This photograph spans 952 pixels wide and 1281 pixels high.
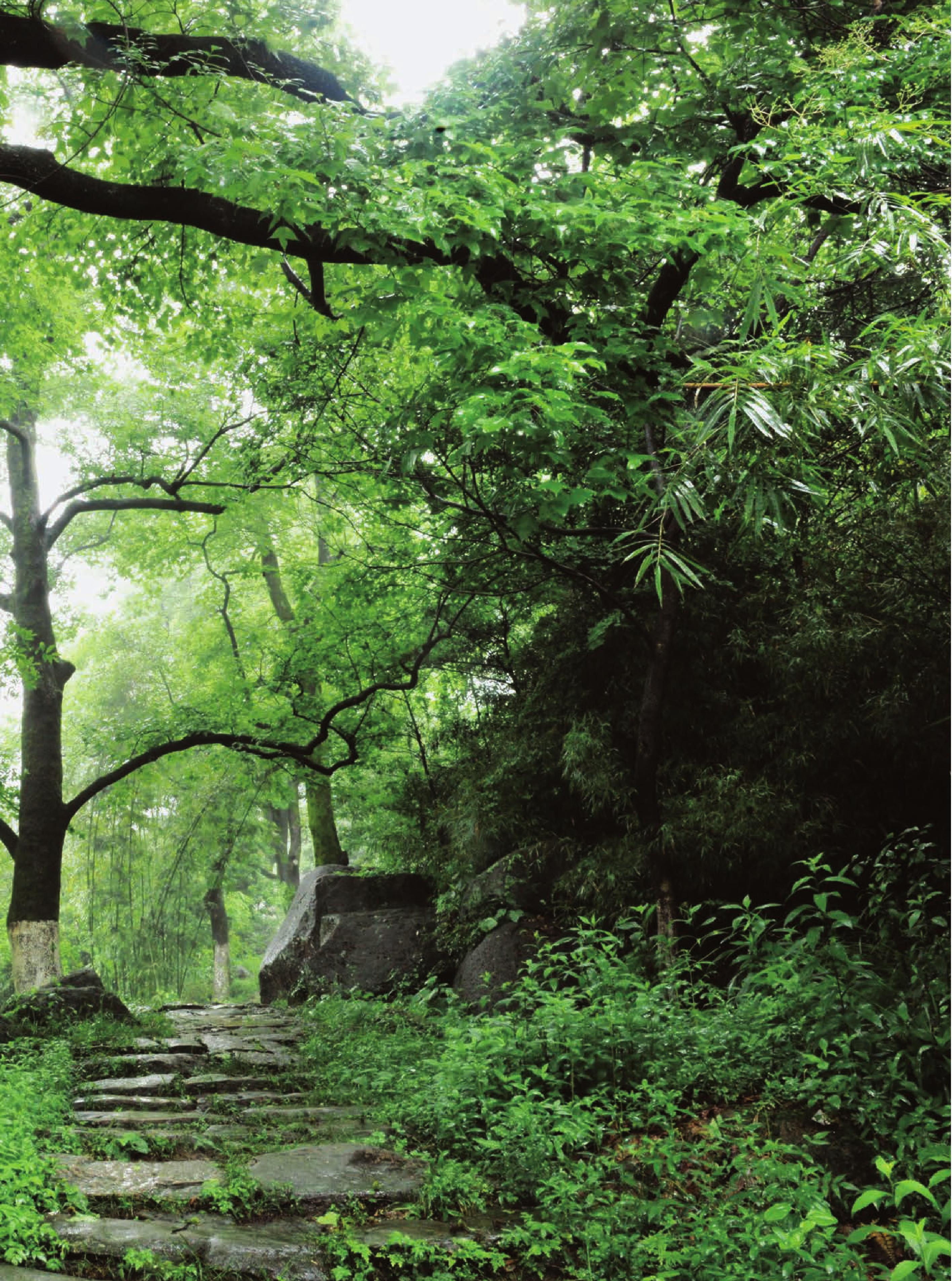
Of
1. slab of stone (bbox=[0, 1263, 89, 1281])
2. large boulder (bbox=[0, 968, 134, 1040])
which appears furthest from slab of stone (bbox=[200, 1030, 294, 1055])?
slab of stone (bbox=[0, 1263, 89, 1281])

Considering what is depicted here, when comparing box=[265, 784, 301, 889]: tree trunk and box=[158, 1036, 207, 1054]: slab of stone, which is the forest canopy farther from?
box=[265, 784, 301, 889]: tree trunk

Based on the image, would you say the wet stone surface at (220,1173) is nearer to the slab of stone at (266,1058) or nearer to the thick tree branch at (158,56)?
the slab of stone at (266,1058)

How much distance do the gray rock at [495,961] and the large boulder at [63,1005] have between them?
3.32 metres

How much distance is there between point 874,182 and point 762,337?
609 mm

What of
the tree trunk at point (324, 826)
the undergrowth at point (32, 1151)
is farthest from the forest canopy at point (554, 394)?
the undergrowth at point (32, 1151)

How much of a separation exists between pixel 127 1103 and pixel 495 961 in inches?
135

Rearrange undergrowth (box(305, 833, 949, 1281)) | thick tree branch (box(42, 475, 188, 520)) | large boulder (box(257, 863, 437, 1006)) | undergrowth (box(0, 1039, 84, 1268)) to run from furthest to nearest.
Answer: thick tree branch (box(42, 475, 188, 520)) < large boulder (box(257, 863, 437, 1006)) < undergrowth (box(0, 1039, 84, 1268)) < undergrowth (box(305, 833, 949, 1281))

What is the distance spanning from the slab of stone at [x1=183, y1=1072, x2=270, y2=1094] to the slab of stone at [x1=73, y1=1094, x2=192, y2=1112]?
1.06 feet

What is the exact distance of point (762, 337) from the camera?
3.45m

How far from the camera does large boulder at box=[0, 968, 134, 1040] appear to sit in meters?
7.73

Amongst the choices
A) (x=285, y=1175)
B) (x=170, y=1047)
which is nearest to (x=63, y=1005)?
(x=170, y=1047)

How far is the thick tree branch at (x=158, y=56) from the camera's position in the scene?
4898 millimetres

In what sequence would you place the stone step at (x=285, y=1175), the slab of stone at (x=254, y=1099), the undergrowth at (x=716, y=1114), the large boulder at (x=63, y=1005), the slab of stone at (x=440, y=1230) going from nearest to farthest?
1. the undergrowth at (x=716, y=1114)
2. the slab of stone at (x=440, y=1230)
3. the stone step at (x=285, y=1175)
4. the slab of stone at (x=254, y=1099)
5. the large boulder at (x=63, y=1005)

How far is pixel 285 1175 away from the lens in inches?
149
